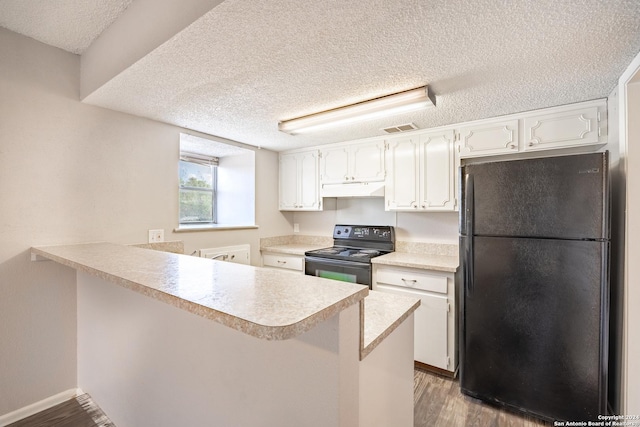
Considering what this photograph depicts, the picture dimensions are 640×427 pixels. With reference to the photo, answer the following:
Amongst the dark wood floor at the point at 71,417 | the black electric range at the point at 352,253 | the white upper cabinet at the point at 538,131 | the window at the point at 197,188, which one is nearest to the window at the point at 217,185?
the window at the point at 197,188

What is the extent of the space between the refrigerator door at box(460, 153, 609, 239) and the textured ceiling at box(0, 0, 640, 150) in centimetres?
50

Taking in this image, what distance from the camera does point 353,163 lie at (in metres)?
2.97

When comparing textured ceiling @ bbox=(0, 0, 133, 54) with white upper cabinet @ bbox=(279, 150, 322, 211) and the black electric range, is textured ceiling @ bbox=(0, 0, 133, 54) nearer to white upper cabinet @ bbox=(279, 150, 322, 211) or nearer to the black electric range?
white upper cabinet @ bbox=(279, 150, 322, 211)

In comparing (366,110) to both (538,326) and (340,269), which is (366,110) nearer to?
(340,269)

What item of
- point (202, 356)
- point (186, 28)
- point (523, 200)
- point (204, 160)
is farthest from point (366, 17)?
point (204, 160)

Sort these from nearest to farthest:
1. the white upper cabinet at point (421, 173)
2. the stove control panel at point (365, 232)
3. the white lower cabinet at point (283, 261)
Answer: the white upper cabinet at point (421, 173) < the stove control panel at point (365, 232) < the white lower cabinet at point (283, 261)

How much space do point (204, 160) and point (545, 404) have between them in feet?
12.1

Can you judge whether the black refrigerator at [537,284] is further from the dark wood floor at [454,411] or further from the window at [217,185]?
the window at [217,185]

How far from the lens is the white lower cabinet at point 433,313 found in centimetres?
220

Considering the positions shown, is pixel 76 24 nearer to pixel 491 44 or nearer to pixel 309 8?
pixel 309 8

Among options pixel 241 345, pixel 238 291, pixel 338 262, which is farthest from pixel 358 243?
pixel 238 291

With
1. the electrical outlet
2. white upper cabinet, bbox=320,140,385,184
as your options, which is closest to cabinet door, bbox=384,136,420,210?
white upper cabinet, bbox=320,140,385,184

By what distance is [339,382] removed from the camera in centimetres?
73

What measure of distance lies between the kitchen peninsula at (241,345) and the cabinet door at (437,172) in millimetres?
1399
